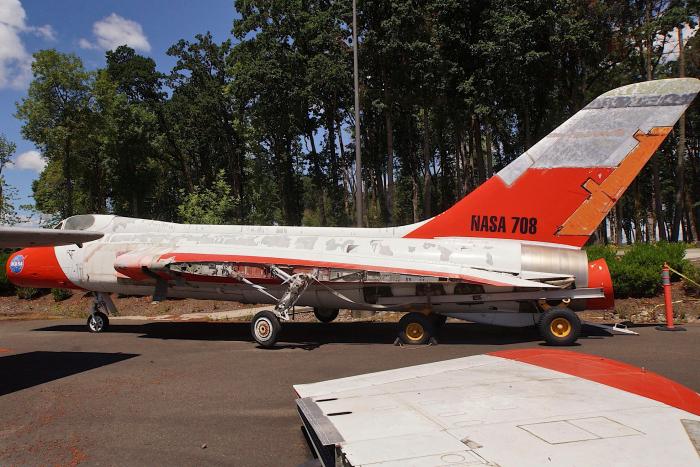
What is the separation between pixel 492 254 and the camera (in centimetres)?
916

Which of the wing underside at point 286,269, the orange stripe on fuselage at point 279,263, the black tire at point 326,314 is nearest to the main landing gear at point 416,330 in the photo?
the wing underside at point 286,269

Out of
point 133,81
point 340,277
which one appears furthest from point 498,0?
point 133,81

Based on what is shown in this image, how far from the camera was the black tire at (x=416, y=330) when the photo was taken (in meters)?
9.05

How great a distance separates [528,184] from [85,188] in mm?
44038

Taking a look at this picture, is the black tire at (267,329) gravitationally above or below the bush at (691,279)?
below

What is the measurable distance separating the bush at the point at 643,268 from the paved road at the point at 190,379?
276 centimetres

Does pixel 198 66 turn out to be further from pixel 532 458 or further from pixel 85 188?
pixel 532 458

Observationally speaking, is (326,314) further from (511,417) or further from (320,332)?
(511,417)

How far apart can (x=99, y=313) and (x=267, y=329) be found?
214 inches

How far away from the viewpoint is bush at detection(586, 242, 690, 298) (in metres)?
12.7

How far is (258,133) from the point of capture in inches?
1444

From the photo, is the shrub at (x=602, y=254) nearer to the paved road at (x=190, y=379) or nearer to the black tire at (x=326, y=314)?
A: the paved road at (x=190, y=379)

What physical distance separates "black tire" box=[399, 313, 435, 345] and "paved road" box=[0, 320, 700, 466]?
0.29 m

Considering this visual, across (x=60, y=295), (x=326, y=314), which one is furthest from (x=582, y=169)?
(x=60, y=295)
